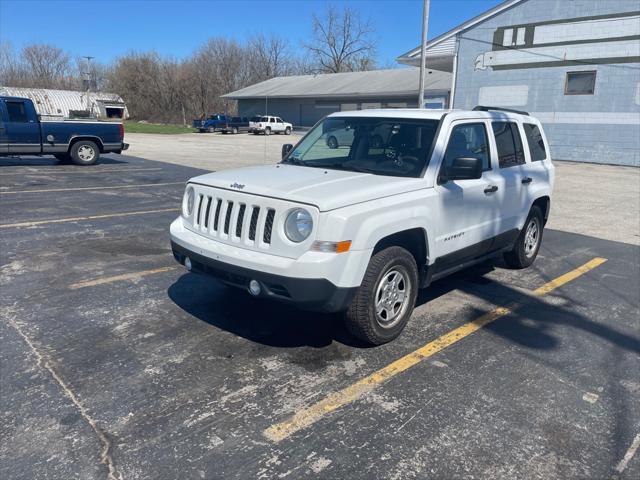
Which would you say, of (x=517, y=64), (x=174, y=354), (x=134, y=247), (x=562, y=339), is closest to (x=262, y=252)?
(x=174, y=354)

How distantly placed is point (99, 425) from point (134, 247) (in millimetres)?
4233

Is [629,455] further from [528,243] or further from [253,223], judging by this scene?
[528,243]

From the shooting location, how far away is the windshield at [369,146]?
464 cm

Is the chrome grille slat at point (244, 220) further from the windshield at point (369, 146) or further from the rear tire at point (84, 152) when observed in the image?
the rear tire at point (84, 152)

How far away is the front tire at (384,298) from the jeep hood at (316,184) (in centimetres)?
49

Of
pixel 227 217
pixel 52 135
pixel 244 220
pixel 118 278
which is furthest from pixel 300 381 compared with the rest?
pixel 52 135

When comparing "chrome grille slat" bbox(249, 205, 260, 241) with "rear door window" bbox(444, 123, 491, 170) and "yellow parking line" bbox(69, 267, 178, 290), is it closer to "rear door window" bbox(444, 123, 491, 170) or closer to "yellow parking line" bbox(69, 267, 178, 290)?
"rear door window" bbox(444, 123, 491, 170)

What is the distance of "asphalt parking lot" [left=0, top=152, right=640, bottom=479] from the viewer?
113 inches

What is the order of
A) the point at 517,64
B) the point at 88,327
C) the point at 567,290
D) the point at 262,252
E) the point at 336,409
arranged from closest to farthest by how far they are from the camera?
the point at 336,409, the point at 262,252, the point at 88,327, the point at 567,290, the point at 517,64

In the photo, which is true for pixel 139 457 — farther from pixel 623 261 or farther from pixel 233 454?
pixel 623 261

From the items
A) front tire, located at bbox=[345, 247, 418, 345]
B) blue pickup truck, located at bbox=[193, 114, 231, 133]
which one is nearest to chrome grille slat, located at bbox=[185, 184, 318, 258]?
front tire, located at bbox=[345, 247, 418, 345]

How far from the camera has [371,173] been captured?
4559mm

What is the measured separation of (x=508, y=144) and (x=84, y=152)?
14219 millimetres

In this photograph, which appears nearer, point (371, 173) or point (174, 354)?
point (174, 354)
